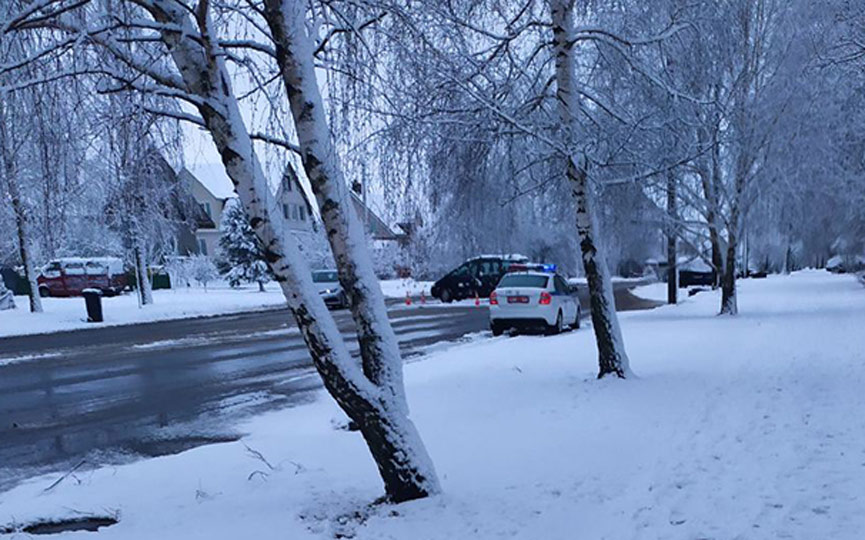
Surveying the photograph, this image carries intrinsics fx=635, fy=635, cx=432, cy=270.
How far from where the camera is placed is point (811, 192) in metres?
20.1

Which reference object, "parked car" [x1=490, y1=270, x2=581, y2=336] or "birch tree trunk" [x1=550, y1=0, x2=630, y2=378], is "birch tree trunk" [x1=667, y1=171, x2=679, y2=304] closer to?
"parked car" [x1=490, y1=270, x2=581, y2=336]

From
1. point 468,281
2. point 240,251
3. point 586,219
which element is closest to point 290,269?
point 586,219

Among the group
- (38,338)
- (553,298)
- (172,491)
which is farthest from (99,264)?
(172,491)

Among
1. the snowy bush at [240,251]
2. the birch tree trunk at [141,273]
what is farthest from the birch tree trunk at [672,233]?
the snowy bush at [240,251]

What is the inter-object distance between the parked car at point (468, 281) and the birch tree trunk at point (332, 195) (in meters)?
24.2

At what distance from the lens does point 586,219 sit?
8.44m

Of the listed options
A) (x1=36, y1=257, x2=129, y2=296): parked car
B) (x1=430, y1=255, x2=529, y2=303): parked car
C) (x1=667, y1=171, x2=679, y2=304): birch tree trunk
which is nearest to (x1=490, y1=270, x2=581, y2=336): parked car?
(x1=667, y1=171, x2=679, y2=304): birch tree trunk

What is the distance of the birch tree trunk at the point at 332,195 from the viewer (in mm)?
4086

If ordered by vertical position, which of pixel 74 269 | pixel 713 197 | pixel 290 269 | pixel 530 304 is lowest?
pixel 530 304

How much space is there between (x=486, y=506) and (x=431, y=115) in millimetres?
3975

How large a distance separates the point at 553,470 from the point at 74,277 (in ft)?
113

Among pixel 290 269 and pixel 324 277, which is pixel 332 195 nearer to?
pixel 290 269

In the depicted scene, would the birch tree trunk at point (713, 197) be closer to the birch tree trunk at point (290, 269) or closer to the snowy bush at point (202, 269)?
the birch tree trunk at point (290, 269)

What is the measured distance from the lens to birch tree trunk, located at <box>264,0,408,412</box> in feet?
13.4
